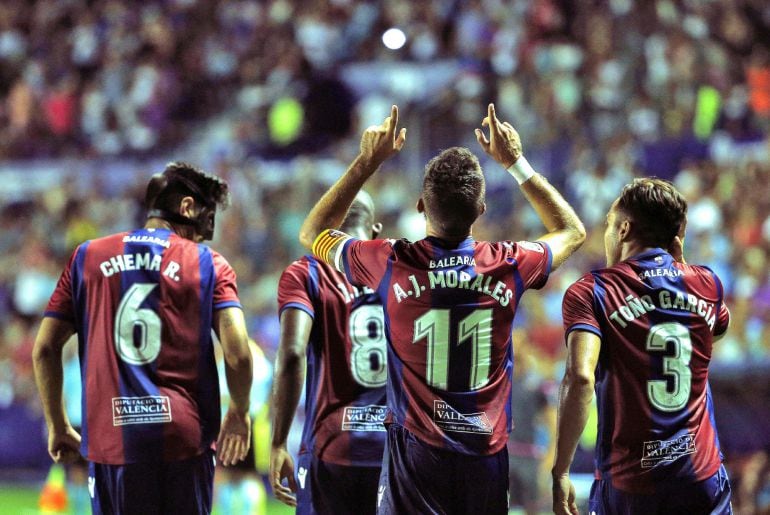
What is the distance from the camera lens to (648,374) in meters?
3.96

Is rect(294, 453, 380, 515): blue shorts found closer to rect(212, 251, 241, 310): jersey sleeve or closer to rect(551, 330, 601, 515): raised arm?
rect(212, 251, 241, 310): jersey sleeve

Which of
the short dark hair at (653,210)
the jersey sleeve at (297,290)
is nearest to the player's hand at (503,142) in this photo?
the short dark hair at (653,210)

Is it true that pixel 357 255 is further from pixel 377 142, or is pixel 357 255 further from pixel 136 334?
pixel 136 334

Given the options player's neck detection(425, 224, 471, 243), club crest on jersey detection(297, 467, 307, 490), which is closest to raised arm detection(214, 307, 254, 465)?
club crest on jersey detection(297, 467, 307, 490)

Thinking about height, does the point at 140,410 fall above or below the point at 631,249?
below

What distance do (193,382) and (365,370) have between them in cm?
83

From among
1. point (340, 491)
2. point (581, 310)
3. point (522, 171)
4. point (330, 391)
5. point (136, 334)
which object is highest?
point (522, 171)

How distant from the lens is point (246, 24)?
1623cm

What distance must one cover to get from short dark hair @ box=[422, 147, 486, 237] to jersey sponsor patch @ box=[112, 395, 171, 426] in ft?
4.97

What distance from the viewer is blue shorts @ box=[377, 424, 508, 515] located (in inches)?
145

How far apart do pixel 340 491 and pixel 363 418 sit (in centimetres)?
36

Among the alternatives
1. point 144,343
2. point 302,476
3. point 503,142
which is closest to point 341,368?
point 302,476

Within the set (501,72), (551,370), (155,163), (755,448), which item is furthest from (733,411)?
(155,163)

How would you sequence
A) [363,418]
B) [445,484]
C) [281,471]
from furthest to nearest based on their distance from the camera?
[363,418] → [281,471] → [445,484]
